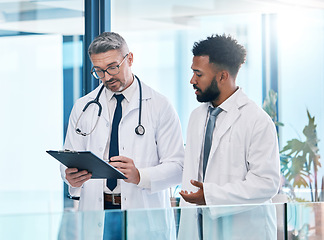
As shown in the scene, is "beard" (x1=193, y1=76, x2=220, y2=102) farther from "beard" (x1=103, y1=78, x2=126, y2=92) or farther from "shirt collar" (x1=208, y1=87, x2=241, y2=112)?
"beard" (x1=103, y1=78, x2=126, y2=92)

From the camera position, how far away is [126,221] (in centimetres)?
165

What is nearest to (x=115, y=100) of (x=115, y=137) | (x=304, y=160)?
(x=115, y=137)

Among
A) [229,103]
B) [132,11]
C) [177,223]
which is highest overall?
[132,11]

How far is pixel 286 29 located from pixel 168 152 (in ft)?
7.80

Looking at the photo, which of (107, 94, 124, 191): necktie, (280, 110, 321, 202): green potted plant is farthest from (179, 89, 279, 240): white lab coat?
(280, 110, 321, 202): green potted plant

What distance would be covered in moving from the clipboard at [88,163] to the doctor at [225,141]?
0.31 metres

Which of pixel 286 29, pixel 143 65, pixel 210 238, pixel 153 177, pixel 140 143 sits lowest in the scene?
pixel 210 238

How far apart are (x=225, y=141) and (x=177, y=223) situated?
0.67m

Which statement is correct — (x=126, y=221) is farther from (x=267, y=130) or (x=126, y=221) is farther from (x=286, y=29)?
(x=286, y=29)

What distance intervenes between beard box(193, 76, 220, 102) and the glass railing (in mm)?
695

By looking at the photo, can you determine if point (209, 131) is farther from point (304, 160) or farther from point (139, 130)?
point (304, 160)

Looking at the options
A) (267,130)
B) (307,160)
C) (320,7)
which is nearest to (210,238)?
(267,130)

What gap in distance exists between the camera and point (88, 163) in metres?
2.17

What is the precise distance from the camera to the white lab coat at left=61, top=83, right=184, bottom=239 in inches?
97.4
